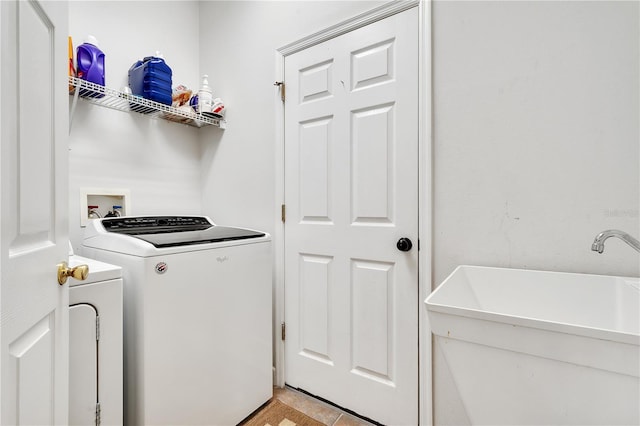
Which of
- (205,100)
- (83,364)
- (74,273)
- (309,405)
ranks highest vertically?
(205,100)

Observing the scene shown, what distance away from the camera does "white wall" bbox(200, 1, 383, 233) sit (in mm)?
1815

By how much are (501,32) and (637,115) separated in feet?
1.85

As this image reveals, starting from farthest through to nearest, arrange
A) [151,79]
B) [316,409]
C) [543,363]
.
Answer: [151,79] → [316,409] → [543,363]

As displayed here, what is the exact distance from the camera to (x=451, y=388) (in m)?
1.31

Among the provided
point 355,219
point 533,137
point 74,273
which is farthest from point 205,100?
point 533,137

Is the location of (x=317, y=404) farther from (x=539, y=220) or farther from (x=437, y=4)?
(x=437, y=4)

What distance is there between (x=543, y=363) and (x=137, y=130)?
2.26 meters

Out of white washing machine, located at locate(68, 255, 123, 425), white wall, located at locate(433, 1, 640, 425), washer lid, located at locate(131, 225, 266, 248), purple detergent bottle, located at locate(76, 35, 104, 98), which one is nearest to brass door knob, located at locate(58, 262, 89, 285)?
white washing machine, located at locate(68, 255, 123, 425)

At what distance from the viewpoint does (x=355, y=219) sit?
1.58 m

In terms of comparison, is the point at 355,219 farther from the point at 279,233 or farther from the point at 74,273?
the point at 74,273

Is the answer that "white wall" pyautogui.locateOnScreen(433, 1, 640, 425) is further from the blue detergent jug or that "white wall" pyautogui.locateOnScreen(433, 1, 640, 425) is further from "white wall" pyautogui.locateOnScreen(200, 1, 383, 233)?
the blue detergent jug

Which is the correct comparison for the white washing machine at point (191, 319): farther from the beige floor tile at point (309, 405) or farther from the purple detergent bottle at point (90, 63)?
the purple detergent bottle at point (90, 63)

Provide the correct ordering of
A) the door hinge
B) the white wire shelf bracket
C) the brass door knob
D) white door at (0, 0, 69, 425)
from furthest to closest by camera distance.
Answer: the door hinge
the white wire shelf bracket
the brass door knob
white door at (0, 0, 69, 425)

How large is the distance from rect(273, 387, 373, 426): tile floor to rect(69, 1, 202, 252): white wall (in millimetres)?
1405
